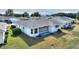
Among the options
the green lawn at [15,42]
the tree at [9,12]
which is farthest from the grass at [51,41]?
the tree at [9,12]

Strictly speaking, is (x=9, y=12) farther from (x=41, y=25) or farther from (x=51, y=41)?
(x=51, y=41)

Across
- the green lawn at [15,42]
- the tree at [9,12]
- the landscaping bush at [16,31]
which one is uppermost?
the tree at [9,12]

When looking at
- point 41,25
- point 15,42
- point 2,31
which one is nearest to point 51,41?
point 41,25

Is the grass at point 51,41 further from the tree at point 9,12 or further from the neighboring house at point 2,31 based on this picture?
the tree at point 9,12

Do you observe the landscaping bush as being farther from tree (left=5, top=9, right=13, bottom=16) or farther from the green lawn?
tree (left=5, top=9, right=13, bottom=16)

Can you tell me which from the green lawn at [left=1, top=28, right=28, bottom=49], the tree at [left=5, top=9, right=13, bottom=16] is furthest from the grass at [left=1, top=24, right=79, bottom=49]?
the tree at [left=5, top=9, right=13, bottom=16]

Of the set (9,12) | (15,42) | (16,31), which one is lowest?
(15,42)
